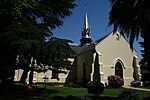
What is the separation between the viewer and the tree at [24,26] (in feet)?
60.5

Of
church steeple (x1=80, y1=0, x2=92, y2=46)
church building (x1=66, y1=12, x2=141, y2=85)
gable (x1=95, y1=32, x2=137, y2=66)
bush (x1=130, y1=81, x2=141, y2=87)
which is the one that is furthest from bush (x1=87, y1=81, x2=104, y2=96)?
church steeple (x1=80, y1=0, x2=92, y2=46)

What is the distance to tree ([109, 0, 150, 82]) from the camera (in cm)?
2022

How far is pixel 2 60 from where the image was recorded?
22.5m

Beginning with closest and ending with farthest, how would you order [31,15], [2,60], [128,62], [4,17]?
[4,17]
[2,60]
[31,15]
[128,62]

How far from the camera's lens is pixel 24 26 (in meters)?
20.8

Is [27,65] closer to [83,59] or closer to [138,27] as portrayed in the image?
[138,27]

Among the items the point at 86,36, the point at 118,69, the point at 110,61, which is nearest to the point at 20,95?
the point at 110,61

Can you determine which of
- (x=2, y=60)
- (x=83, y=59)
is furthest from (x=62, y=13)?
(x=83, y=59)

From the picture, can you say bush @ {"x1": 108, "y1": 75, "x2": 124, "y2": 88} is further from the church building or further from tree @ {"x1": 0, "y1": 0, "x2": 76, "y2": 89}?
tree @ {"x1": 0, "y1": 0, "x2": 76, "y2": 89}

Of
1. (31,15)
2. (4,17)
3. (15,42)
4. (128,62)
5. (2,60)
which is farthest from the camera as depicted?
(128,62)

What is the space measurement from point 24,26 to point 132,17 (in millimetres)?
9919

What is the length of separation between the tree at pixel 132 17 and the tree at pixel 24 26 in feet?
19.0

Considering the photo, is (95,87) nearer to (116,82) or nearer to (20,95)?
(20,95)

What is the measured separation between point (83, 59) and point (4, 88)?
82.9ft
